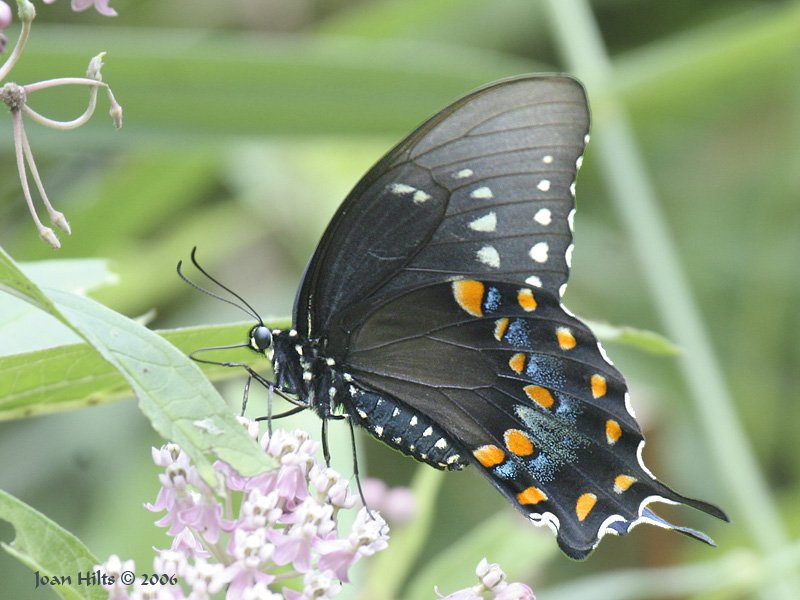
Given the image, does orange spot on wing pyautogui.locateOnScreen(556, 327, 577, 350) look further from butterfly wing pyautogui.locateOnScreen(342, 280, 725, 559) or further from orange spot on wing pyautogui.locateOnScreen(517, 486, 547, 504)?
orange spot on wing pyautogui.locateOnScreen(517, 486, 547, 504)

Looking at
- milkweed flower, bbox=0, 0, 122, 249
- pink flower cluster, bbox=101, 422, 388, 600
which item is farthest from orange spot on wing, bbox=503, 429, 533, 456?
milkweed flower, bbox=0, 0, 122, 249

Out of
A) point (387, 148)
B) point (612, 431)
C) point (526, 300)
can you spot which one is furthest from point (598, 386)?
point (387, 148)

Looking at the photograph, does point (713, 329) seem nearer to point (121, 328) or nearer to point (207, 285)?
point (207, 285)

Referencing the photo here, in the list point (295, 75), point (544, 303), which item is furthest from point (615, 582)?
point (295, 75)

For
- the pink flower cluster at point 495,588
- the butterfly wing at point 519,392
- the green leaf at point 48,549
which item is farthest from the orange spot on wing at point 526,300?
the green leaf at point 48,549

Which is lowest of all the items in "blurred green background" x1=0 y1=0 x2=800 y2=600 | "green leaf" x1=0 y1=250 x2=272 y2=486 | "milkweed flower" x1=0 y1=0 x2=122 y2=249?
"blurred green background" x1=0 y1=0 x2=800 y2=600

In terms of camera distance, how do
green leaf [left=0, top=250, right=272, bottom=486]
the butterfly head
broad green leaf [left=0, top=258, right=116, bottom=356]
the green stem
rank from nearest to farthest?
1. green leaf [left=0, top=250, right=272, bottom=486]
2. broad green leaf [left=0, top=258, right=116, bottom=356]
3. the butterfly head
4. the green stem

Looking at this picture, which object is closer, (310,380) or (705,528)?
(310,380)
